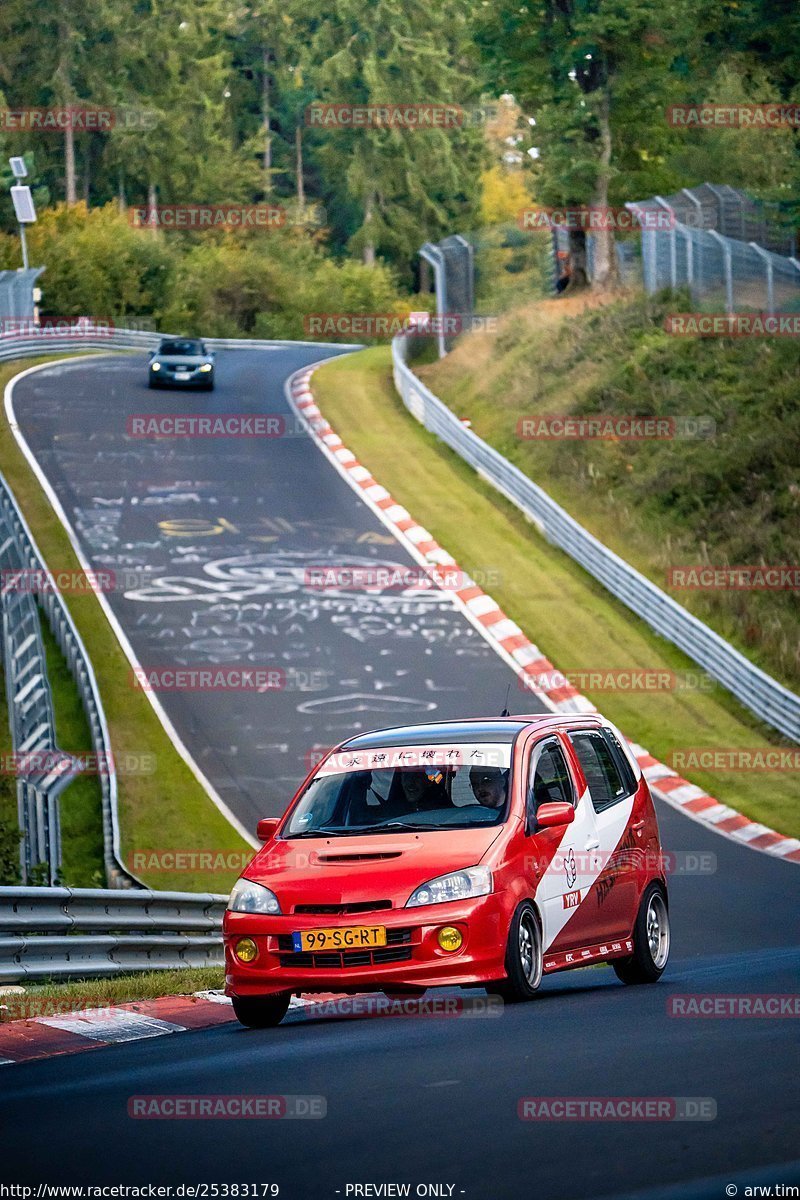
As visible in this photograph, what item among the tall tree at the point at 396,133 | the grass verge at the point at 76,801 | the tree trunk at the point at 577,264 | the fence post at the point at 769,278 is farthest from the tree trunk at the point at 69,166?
the grass verge at the point at 76,801

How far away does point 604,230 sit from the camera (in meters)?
48.9

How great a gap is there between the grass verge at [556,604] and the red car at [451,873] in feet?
35.6

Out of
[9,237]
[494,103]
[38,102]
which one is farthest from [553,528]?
[494,103]

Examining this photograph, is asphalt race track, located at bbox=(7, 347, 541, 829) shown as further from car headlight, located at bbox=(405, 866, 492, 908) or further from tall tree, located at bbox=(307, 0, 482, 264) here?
tall tree, located at bbox=(307, 0, 482, 264)

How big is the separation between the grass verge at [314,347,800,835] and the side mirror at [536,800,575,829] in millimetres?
11802

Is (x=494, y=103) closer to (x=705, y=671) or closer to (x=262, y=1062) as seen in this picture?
(x=705, y=671)

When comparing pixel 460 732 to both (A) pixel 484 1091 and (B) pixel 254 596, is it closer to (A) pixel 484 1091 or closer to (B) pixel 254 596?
(A) pixel 484 1091

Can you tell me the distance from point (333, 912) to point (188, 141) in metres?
95.4

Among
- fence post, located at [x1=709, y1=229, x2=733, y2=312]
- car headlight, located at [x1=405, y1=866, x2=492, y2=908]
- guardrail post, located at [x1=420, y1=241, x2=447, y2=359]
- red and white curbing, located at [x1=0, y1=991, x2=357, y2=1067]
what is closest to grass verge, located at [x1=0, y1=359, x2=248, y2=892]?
red and white curbing, located at [x1=0, y1=991, x2=357, y2=1067]

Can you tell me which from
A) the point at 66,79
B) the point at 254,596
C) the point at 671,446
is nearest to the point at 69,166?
the point at 66,79

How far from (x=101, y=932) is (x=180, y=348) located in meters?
35.7

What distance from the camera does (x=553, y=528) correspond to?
33.1 meters

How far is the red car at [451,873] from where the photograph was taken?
9.38m

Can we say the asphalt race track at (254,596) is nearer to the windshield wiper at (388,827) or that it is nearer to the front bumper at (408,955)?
the windshield wiper at (388,827)
